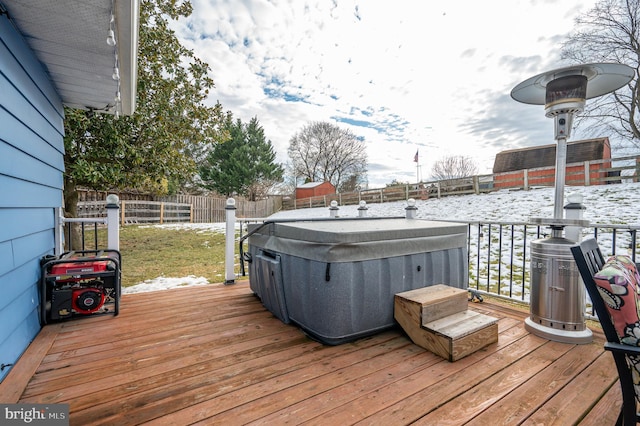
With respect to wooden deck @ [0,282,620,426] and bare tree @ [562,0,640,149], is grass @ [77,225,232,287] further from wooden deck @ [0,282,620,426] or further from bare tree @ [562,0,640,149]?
bare tree @ [562,0,640,149]

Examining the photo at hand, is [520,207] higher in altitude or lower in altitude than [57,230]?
higher

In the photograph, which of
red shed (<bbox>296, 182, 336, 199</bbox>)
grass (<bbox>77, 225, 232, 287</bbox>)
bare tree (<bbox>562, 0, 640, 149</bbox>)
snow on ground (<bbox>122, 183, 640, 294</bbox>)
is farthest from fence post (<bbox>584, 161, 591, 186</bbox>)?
red shed (<bbox>296, 182, 336, 199</bbox>)

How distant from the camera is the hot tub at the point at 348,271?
75.5 inches

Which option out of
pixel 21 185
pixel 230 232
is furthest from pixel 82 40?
pixel 230 232

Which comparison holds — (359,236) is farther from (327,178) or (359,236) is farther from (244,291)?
(327,178)

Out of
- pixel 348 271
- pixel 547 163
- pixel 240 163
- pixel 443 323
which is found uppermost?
pixel 240 163

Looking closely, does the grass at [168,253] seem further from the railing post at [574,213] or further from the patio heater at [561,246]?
the railing post at [574,213]

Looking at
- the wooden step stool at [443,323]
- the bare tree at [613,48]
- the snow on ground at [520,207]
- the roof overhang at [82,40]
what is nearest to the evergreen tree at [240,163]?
the snow on ground at [520,207]

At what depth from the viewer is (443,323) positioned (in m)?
1.96

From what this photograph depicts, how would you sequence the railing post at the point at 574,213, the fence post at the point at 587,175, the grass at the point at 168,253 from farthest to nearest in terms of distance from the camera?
the fence post at the point at 587,175 < the grass at the point at 168,253 < the railing post at the point at 574,213

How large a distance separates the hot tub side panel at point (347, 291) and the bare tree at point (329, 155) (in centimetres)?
2361

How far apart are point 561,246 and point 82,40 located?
3.74 meters

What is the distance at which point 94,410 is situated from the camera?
1.32 metres

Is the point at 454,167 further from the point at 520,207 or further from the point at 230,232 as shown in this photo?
the point at 230,232
